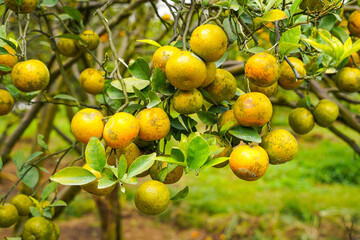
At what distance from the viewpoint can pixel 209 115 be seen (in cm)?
64

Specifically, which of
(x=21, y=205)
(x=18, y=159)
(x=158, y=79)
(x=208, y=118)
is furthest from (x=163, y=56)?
(x=18, y=159)

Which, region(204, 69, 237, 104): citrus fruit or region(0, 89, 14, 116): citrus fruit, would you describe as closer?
region(204, 69, 237, 104): citrus fruit

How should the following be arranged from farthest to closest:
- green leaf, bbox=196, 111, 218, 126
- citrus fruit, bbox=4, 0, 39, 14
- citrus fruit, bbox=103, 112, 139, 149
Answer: citrus fruit, bbox=4, 0, 39, 14 → green leaf, bbox=196, 111, 218, 126 → citrus fruit, bbox=103, 112, 139, 149

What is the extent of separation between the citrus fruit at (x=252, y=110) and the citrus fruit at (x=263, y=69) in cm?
3

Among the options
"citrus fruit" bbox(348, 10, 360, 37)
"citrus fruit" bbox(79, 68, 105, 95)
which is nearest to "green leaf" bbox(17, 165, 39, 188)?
"citrus fruit" bbox(79, 68, 105, 95)

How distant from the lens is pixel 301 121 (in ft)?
3.09

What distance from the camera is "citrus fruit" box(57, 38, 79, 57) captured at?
1.05m

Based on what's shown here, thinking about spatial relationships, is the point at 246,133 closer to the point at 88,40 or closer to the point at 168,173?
the point at 168,173

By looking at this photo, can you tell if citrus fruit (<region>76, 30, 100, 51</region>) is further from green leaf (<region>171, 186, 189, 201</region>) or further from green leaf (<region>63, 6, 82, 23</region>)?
green leaf (<region>171, 186, 189, 201</region>)

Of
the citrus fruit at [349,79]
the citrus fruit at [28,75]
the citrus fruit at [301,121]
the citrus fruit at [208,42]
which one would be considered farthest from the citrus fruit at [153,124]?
the citrus fruit at [349,79]

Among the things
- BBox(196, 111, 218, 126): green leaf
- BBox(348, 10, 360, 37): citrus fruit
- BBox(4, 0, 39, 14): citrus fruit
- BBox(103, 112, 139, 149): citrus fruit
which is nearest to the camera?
BBox(103, 112, 139, 149): citrus fruit

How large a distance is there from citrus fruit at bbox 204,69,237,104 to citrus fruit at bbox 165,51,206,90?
7 cm

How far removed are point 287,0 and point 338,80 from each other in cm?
32

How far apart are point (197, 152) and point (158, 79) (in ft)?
0.47
